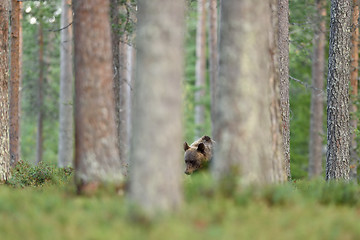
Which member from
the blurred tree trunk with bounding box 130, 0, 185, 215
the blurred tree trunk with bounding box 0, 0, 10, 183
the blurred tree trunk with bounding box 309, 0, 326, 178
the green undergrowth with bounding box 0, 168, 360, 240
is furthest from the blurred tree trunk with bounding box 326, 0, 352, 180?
the blurred tree trunk with bounding box 309, 0, 326, 178

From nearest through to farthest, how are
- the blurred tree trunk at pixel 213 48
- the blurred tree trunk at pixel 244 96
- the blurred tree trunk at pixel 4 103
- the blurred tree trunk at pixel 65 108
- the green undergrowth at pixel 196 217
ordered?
the green undergrowth at pixel 196 217
the blurred tree trunk at pixel 244 96
the blurred tree trunk at pixel 4 103
the blurred tree trunk at pixel 65 108
the blurred tree trunk at pixel 213 48

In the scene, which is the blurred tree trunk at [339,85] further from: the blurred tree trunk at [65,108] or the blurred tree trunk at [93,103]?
the blurred tree trunk at [65,108]

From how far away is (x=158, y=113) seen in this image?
6453 millimetres

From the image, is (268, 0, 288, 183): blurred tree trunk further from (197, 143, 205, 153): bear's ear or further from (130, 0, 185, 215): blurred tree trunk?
(197, 143, 205, 153): bear's ear

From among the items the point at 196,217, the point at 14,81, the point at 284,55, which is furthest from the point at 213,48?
the point at 196,217

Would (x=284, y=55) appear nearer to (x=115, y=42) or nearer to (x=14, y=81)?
(x=115, y=42)

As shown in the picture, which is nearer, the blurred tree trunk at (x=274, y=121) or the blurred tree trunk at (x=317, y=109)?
the blurred tree trunk at (x=274, y=121)

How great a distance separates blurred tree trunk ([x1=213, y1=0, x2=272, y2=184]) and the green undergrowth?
425 millimetres

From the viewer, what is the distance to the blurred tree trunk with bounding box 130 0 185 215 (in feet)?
20.9

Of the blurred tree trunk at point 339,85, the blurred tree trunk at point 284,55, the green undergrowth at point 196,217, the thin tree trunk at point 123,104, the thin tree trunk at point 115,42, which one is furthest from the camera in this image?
the thin tree trunk at point 123,104

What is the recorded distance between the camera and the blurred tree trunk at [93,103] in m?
8.06

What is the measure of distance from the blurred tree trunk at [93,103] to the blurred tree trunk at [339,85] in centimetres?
719

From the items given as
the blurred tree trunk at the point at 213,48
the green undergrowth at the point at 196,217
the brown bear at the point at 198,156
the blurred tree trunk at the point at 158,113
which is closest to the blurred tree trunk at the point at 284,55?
the brown bear at the point at 198,156

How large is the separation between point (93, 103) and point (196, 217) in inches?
108
